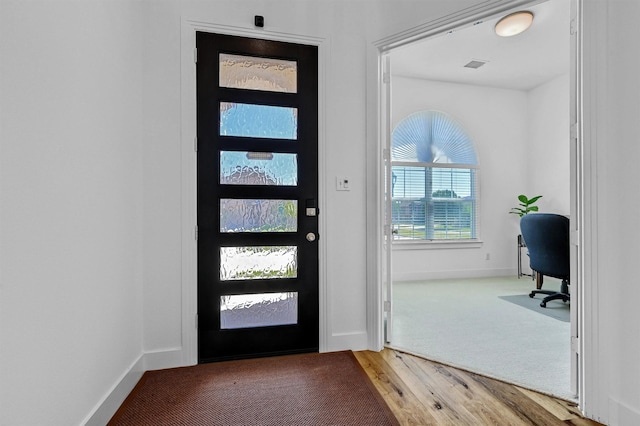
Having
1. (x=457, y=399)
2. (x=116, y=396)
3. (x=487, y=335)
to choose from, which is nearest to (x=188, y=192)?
(x=116, y=396)

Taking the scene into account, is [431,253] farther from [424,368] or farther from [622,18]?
[622,18]

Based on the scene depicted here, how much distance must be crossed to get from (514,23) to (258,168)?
3.11 m

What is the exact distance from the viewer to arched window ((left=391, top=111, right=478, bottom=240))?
485 cm

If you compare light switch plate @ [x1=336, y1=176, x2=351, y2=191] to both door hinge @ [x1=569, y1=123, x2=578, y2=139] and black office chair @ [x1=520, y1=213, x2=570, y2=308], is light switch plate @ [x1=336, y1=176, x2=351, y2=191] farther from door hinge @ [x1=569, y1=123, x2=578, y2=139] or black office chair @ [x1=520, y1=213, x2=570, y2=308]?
black office chair @ [x1=520, y1=213, x2=570, y2=308]

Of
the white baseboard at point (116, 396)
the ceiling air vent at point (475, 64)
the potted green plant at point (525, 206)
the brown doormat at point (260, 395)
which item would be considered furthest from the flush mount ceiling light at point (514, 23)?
the white baseboard at point (116, 396)

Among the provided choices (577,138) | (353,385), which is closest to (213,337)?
(353,385)

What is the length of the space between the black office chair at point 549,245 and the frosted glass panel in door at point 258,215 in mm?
2768

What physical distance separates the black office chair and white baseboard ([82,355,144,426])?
3.87 m

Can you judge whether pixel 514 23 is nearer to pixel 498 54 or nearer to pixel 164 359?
pixel 498 54

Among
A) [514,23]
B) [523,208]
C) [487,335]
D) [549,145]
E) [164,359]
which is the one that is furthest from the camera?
[523,208]

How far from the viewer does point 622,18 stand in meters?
1.47

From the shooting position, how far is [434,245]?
193 inches

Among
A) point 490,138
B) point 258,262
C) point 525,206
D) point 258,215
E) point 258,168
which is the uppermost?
point 490,138

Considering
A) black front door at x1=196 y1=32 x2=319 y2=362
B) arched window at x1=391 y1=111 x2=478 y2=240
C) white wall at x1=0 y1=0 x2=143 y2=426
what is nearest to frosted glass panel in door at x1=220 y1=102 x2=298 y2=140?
black front door at x1=196 y1=32 x2=319 y2=362
